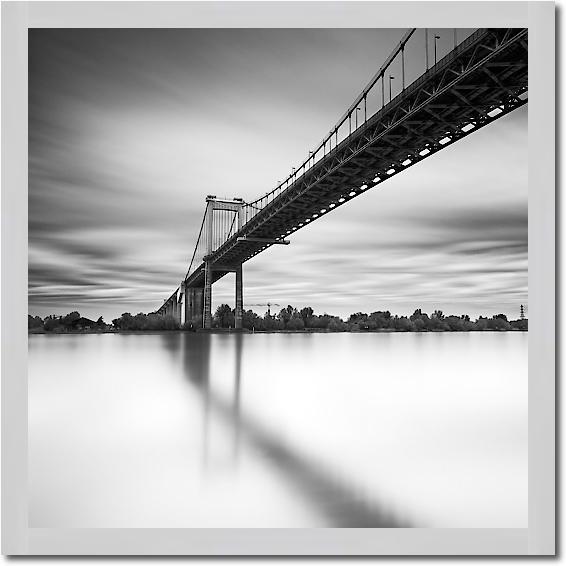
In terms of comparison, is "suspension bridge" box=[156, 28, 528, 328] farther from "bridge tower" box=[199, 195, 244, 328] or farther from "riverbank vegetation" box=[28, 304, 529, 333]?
"riverbank vegetation" box=[28, 304, 529, 333]

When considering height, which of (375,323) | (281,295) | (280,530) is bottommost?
(280,530)

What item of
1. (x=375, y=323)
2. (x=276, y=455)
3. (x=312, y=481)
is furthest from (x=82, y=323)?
(x=375, y=323)

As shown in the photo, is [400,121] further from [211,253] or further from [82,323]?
[211,253]

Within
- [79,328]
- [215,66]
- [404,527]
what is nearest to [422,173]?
[215,66]

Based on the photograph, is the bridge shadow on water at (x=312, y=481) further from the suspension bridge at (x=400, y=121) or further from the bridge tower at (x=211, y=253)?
the bridge tower at (x=211, y=253)

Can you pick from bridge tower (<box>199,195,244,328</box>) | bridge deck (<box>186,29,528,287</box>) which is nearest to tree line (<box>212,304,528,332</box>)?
bridge deck (<box>186,29,528,287</box>)

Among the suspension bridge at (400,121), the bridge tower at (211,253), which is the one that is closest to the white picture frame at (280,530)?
the suspension bridge at (400,121)
